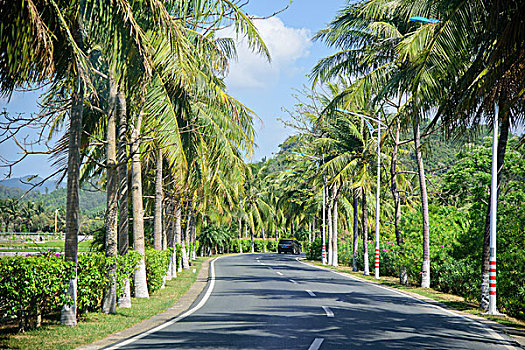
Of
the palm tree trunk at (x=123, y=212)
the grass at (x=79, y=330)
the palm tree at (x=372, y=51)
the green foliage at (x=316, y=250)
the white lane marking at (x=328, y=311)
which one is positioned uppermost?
the palm tree at (x=372, y=51)

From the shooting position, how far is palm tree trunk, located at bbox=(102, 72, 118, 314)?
40.0 ft

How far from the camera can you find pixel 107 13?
9414 millimetres

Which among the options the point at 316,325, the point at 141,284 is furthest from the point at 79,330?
the point at 141,284

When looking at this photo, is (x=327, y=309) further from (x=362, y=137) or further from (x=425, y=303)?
(x=362, y=137)

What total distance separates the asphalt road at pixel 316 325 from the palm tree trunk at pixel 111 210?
5.57ft

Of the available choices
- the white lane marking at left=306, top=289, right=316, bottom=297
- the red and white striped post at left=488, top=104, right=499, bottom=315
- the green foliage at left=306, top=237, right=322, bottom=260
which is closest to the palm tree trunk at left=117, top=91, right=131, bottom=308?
the white lane marking at left=306, top=289, right=316, bottom=297

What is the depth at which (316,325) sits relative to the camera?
11047 millimetres

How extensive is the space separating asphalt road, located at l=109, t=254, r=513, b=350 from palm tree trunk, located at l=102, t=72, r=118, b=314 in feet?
5.57

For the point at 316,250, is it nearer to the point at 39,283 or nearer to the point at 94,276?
the point at 94,276

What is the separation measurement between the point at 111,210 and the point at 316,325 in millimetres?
5448

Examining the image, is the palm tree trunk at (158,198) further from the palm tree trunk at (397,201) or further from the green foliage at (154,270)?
the palm tree trunk at (397,201)

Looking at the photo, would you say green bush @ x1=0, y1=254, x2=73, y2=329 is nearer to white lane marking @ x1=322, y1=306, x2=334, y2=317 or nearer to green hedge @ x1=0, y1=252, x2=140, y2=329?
green hedge @ x1=0, y1=252, x2=140, y2=329

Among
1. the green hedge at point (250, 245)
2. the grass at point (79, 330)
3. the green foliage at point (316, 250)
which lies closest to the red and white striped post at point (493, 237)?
the grass at point (79, 330)

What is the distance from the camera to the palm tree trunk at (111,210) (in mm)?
12180
